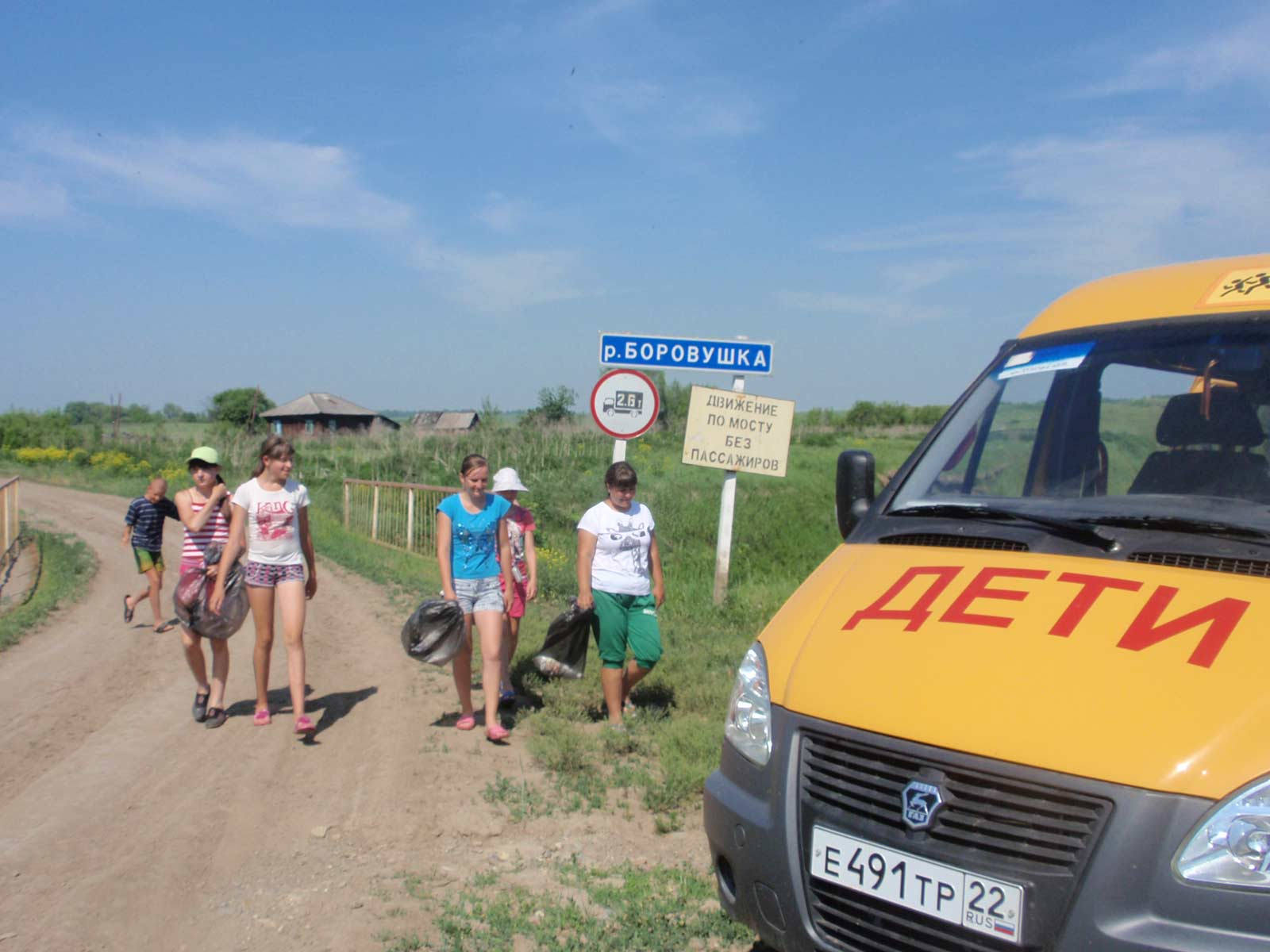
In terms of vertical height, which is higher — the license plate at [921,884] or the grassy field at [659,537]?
the license plate at [921,884]

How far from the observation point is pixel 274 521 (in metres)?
6.63

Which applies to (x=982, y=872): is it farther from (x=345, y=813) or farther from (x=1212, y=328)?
(x=345, y=813)

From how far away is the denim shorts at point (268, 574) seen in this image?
6.68 m

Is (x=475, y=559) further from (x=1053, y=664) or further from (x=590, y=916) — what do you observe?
(x=1053, y=664)

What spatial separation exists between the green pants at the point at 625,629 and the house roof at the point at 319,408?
233 ft

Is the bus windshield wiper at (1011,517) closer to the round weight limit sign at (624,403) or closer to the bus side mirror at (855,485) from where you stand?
the bus side mirror at (855,485)

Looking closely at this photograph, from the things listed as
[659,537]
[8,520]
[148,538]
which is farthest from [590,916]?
[8,520]

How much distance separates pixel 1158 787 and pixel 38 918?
160 inches

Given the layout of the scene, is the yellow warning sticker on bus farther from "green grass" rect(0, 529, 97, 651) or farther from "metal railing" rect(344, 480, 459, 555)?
"metal railing" rect(344, 480, 459, 555)

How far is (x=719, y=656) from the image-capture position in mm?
8672

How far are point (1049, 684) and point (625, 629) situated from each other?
4.32 metres

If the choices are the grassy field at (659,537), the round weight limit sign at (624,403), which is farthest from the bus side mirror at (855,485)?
the round weight limit sign at (624,403)

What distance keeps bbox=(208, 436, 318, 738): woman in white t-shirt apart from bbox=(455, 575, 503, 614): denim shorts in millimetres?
1012

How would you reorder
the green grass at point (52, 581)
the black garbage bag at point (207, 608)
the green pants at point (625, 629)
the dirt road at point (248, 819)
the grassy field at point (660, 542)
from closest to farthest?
the dirt road at point (248, 819), the grassy field at point (660, 542), the green pants at point (625, 629), the black garbage bag at point (207, 608), the green grass at point (52, 581)
